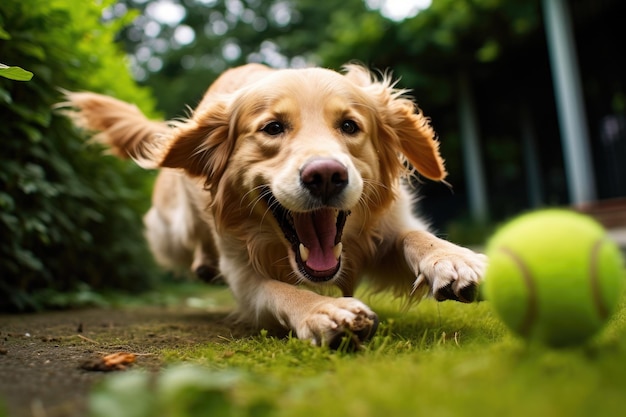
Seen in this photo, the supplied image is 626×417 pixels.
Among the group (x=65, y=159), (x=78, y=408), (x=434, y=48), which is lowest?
(x=78, y=408)

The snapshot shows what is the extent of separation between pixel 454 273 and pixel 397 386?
992mm

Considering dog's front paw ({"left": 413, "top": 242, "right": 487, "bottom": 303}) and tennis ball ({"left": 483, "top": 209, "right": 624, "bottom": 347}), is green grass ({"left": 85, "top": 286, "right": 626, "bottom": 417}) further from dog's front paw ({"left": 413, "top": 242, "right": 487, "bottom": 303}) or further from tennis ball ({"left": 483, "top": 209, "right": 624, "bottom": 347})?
dog's front paw ({"left": 413, "top": 242, "right": 487, "bottom": 303})

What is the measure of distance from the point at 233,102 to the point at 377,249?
1080mm

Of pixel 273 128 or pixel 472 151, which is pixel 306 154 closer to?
pixel 273 128

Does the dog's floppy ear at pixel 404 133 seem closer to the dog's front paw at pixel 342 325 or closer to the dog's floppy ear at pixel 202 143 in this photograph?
the dog's floppy ear at pixel 202 143

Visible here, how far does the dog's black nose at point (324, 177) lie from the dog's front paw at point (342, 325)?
46 cm

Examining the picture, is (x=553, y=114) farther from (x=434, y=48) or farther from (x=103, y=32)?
(x=103, y=32)

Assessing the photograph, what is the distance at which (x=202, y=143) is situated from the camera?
3250mm

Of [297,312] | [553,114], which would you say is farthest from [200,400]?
[553,114]

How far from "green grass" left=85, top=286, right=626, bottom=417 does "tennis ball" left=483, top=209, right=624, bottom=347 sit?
7 cm

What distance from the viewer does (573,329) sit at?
5.18 feet

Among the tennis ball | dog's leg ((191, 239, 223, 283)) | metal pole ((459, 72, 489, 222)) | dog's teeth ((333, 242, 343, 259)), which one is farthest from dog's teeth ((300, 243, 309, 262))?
metal pole ((459, 72, 489, 222))

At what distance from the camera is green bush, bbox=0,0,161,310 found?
3.80 m

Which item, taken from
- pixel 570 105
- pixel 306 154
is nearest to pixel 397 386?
pixel 306 154
